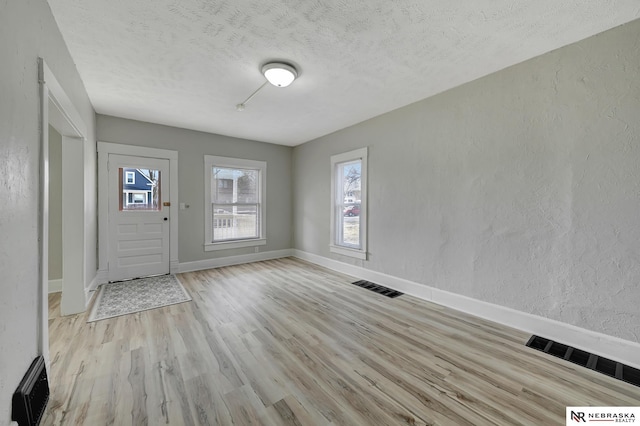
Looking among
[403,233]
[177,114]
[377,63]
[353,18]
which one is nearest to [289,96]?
[377,63]

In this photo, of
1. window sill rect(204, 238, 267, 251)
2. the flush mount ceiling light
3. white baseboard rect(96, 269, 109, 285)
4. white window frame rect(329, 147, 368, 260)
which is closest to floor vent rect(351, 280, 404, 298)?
white window frame rect(329, 147, 368, 260)

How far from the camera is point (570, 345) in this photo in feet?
7.15

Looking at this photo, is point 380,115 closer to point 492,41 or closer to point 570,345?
point 492,41

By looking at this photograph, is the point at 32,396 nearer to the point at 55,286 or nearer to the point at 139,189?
the point at 55,286

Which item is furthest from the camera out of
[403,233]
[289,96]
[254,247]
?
[254,247]

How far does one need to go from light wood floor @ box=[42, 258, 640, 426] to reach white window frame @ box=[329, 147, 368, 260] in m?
1.34

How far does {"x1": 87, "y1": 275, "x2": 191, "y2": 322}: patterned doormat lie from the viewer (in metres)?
2.90

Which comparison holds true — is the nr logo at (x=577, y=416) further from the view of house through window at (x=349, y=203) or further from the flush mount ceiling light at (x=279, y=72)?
the flush mount ceiling light at (x=279, y=72)

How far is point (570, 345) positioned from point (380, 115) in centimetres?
329

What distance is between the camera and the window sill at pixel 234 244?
4832mm

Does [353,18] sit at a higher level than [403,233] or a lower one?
higher

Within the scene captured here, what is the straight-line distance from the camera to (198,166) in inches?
184

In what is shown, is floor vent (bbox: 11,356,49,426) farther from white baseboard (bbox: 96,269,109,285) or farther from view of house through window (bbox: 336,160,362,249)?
view of house through window (bbox: 336,160,362,249)

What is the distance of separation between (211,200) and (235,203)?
0.49 metres
